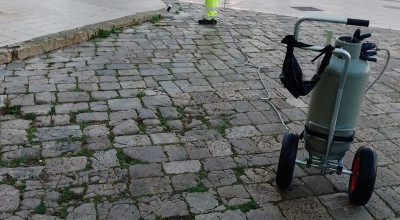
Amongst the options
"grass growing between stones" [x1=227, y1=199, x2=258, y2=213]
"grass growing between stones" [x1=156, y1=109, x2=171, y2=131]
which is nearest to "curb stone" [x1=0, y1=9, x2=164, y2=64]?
"grass growing between stones" [x1=156, y1=109, x2=171, y2=131]

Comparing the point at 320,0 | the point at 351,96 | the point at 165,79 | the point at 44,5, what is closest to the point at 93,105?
the point at 165,79

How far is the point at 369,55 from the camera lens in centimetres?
327

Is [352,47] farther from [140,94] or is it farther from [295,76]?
[140,94]

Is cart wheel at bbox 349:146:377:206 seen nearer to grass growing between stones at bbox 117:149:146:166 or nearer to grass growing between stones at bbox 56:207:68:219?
grass growing between stones at bbox 117:149:146:166

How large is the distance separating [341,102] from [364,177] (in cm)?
58

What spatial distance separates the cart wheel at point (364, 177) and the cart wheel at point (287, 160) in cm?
48

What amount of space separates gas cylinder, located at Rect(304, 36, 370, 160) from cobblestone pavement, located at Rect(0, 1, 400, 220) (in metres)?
0.43

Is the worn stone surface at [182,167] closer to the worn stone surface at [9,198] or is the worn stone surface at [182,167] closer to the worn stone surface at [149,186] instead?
the worn stone surface at [149,186]

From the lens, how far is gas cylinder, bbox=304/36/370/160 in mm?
3170

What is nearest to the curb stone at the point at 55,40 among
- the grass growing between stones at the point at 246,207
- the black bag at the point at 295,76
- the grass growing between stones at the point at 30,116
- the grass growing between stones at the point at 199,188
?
the grass growing between stones at the point at 30,116

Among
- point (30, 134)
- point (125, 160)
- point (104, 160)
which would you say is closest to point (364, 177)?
point (125, 160)

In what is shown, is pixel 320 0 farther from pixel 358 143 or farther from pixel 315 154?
pixel 315 154

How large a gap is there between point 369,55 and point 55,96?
11.3 feet

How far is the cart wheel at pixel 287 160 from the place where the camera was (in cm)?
334
